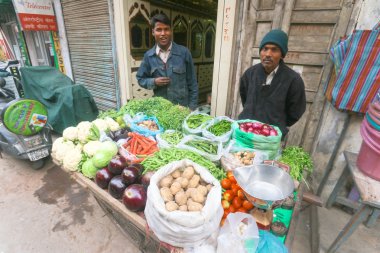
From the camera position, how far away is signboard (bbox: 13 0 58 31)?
5543 millimetres

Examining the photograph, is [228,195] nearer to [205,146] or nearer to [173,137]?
[205,146]

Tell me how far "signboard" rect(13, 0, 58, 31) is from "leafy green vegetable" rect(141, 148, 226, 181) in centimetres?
654

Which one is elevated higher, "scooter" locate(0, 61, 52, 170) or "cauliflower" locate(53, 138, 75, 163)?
"cauliflower" locate(53, 138, 75, 163)

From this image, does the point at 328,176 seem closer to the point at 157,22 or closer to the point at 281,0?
the point at 281,0

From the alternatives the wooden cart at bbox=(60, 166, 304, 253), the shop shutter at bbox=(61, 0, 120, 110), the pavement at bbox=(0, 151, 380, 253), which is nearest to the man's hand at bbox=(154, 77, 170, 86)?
the wooden cart at bbox=(60, 166, 304, 253)

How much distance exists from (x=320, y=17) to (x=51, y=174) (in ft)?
17.4

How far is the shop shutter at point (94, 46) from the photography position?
17.2ft

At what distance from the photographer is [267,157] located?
1996 mm

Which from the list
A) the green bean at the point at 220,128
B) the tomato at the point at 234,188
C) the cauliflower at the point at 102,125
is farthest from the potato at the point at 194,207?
the cauliflower at the point at 102,125

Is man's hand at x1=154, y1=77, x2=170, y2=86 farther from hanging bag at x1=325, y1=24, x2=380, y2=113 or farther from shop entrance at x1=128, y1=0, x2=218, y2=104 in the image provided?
hanging bag at x1=325, y1=24, x2=380, y2=113

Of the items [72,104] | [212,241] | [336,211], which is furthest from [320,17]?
[72,104]

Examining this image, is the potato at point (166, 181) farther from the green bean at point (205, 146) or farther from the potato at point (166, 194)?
the green bean at point (205, 146)

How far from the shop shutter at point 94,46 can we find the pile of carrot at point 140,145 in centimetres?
384

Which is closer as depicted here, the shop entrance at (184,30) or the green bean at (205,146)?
the green bean at (205,146)
